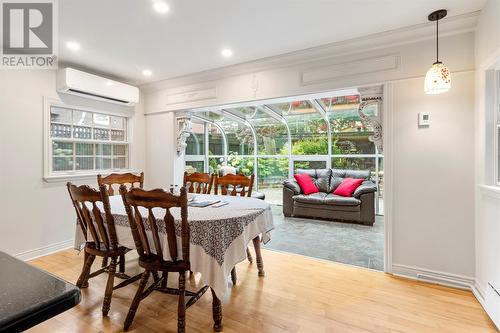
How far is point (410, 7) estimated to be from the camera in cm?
222

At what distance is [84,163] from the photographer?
3805 millimetres

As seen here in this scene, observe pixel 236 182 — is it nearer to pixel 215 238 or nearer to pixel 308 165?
pixel 215 238

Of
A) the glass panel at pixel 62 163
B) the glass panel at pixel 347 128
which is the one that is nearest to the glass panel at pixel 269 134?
the glass panel at pixel 347 128

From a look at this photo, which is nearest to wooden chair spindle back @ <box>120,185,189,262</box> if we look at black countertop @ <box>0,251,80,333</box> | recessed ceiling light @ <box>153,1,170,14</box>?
black countertop @ <box>0,251,80,333</box>

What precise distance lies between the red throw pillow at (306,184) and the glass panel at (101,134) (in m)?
3.70

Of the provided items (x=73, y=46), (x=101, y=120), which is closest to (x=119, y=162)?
(x=101, y=120)

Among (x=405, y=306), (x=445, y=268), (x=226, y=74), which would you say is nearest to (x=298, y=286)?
(x=405, y=306)

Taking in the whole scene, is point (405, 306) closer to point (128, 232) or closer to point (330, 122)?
point (128, 232)

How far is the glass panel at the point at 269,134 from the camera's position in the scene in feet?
22.4

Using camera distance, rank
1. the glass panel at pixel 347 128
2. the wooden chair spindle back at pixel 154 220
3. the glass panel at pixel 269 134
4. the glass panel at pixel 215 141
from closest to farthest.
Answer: the wooden chair spindle back at pixel 154 220
the glass panel at pixel 347 128
the glass panel at pixel 269 134
the glass panel at pixel 215 141

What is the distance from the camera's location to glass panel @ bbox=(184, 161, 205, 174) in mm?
6359

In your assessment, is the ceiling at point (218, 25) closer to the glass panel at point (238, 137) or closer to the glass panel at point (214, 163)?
the glass panel at point (238, 137)

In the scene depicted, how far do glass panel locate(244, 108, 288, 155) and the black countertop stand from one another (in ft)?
20.2

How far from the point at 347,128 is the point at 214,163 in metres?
3.62
